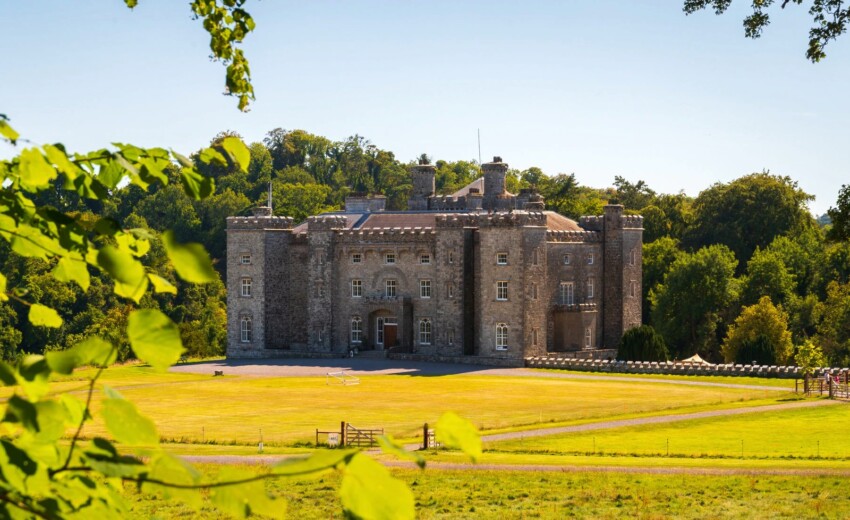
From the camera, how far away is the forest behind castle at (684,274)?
232 feet

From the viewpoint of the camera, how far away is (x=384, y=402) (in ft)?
154

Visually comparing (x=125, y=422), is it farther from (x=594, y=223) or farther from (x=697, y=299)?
(x=697, y=299)

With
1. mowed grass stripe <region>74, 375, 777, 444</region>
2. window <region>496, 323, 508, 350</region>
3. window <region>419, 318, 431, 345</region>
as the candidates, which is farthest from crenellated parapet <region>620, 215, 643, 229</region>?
mowed grass stripe <region>74, 375, 777, 444</region>

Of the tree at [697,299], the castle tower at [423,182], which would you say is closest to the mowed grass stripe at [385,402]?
the tree at [697,299]

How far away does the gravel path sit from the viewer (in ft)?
189

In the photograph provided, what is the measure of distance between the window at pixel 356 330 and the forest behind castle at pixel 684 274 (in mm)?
9762

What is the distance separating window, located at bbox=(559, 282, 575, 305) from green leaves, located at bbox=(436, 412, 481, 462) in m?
67.1

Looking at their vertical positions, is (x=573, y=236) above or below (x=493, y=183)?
below

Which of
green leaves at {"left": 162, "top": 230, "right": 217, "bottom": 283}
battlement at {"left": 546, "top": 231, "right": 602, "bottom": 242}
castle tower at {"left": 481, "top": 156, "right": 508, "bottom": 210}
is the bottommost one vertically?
green leaves at {"left": 162, "top": 230, "right": 217, "bottom": 283}

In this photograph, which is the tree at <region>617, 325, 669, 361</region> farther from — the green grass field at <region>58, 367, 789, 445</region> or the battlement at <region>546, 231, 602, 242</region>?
the battlement at <region>546, 231, 602, 242</region>

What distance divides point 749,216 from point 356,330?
3628 centimetres

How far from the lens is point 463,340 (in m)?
66.1

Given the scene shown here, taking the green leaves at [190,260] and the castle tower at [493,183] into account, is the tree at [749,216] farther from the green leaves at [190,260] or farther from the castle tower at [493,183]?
the green leaves at [190,260]

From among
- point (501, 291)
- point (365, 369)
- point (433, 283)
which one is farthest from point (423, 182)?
point (365, 369)
